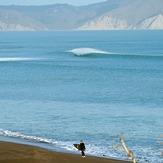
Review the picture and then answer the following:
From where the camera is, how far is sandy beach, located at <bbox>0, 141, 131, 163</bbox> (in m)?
21.6

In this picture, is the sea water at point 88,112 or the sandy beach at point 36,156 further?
the sea water at point 88,112

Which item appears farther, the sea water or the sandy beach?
the sea water

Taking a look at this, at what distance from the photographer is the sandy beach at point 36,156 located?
21609mm

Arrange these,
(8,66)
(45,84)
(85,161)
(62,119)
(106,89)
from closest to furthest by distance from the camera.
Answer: (85,161)
(62,119)
(106,89)
(45,84)
(8,66)

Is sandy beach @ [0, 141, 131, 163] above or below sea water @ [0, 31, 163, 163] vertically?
below

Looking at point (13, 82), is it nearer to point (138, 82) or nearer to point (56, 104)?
point (138, 82)

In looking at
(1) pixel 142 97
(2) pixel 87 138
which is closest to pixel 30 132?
(2) pixel 87 138

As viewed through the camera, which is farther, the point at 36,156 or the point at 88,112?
the point at 88,112

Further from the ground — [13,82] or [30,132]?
[13,82]

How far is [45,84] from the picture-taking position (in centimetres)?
5647

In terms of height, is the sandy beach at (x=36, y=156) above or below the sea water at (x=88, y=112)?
below

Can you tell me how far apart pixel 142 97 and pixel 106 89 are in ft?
23.2

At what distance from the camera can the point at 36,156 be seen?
2228 centimetres

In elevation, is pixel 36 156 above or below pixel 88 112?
below
